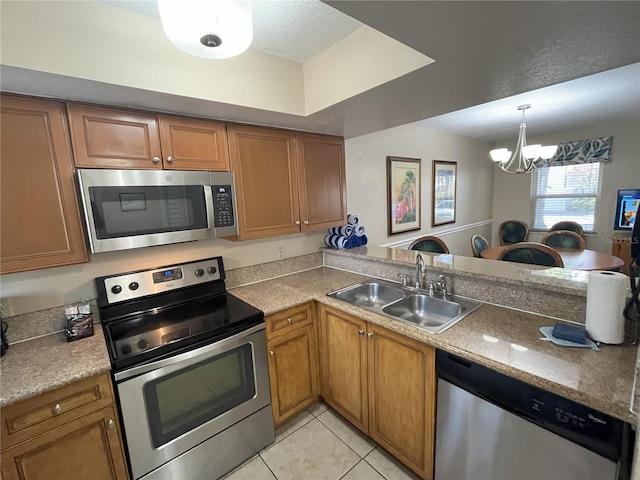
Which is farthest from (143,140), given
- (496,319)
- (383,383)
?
(496,319)

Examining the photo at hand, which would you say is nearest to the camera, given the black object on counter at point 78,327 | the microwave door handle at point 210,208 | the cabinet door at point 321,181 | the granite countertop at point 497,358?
the granite countertop at point 497,358

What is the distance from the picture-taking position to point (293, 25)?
4.46ft

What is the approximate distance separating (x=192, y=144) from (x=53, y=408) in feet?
4.55

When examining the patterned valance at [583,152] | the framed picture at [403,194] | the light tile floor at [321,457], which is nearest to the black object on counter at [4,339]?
the light tile floor at [321,457]

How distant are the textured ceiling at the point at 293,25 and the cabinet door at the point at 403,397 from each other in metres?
1.58

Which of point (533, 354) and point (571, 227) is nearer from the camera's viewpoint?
point (533, 354)

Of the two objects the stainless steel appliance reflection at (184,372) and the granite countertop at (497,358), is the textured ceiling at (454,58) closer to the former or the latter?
the stainless steel appliance reflection at (184,372)

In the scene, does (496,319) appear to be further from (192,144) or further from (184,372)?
(192,144)

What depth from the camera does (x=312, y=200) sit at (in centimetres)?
225

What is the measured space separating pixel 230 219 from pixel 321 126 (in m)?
0.97

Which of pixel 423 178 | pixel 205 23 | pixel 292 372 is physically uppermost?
pixel 205 23

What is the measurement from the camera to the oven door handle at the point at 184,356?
1.25m

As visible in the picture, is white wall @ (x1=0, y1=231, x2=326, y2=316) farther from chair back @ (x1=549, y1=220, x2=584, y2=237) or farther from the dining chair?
chair back @ (x1=549, y1=220, x2=584, y2=237)

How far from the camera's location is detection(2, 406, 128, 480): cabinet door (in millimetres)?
1091
